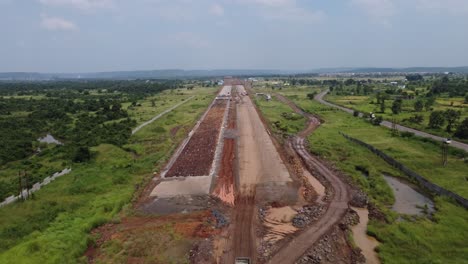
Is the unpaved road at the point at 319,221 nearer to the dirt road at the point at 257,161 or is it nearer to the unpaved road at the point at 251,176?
the unpaved road at the point at 251,176

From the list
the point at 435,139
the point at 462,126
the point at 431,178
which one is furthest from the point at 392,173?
the point at 462,126

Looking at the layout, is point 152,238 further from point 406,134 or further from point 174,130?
point 174,130

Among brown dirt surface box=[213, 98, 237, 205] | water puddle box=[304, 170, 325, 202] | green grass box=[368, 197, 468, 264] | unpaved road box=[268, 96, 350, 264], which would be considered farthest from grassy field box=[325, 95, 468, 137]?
brown dirt surface box=[213, 98, 237, 205]

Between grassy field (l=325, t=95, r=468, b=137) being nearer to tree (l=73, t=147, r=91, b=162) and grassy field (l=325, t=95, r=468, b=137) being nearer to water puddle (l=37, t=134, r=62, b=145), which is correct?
tree (l=73, t=147, r=91, b=162)

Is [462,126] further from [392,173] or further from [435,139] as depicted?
[392,173]

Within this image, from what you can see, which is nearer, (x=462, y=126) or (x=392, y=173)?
(x=392, y=173)

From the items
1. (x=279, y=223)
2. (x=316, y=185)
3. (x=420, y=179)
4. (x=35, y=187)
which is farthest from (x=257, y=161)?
(x=35, y=187)
